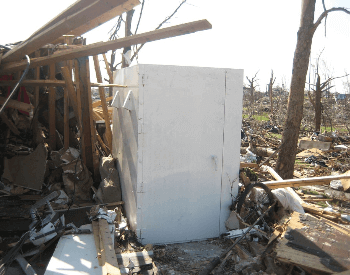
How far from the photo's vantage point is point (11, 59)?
439 centimetres

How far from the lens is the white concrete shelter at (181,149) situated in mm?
4102

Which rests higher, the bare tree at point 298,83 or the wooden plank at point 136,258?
the bare tree at point 298,83

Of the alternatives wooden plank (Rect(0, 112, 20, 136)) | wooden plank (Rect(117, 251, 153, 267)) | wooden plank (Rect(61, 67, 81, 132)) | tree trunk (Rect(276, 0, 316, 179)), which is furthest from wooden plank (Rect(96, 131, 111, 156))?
tree trunk (Rect(276, 0, 316, 179))

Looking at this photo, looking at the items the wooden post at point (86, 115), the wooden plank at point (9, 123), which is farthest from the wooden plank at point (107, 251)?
the wooden plank at point (9, 123)

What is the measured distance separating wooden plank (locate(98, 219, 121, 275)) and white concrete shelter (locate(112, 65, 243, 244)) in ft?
1.48

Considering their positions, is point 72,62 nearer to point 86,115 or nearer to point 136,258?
point 86,115

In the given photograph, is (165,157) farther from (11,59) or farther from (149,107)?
(11,59)

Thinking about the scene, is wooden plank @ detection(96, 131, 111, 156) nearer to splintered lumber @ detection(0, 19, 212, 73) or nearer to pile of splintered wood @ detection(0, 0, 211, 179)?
pile of splintered wood @ detection(0, 0, 211, 179)

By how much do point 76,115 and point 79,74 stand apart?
0.82 meters

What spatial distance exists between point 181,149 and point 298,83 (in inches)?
172

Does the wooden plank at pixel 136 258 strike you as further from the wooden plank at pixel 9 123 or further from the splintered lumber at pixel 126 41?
the wooden plank at pixel 9 123

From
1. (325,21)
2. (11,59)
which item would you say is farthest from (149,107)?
(325,21)

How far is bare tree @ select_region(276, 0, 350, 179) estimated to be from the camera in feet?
23.1

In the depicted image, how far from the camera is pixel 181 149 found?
4.28 metres
